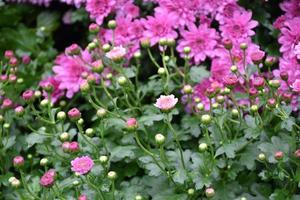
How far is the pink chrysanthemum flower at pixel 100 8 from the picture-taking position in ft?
9.85

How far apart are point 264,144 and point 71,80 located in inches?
46.1

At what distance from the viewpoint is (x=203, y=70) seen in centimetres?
274

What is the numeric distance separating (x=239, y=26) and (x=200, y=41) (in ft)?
0.68

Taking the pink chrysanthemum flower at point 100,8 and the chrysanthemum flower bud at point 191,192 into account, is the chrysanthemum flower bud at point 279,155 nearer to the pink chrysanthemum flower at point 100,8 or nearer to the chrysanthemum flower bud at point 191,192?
the chrysanthemum flower bud at point 191,192

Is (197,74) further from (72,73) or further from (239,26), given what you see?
(72,73)

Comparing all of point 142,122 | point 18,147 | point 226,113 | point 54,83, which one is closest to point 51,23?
point 54,83

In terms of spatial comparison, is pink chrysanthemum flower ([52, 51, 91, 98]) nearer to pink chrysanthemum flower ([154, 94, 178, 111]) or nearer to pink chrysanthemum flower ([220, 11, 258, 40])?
pink chrysanthemum flower ([220, 11, 258, 40])

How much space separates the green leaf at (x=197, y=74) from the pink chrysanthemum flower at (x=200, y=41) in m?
0.11

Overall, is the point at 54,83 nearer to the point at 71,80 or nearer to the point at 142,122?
the point at 71,80

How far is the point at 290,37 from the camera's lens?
2.70 metres

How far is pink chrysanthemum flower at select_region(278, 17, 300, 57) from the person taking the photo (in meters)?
2.65

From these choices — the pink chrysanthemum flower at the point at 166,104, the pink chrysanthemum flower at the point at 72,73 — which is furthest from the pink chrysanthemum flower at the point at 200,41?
the pink chrysanthemum flower at the point at 166,104

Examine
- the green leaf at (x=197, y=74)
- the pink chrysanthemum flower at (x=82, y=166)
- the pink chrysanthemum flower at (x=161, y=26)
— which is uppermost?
the pink chrysanthemum flower at (x=82, y=166)

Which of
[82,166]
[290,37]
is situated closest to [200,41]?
[290,37]
